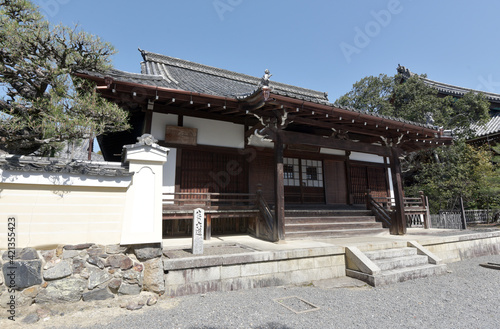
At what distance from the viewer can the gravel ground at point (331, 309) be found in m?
3.37

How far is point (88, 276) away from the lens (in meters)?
3.71

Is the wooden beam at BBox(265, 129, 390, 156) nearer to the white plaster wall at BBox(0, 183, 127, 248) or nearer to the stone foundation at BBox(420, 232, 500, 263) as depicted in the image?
the stone foundation at BBox(420, 232, 500, 263)

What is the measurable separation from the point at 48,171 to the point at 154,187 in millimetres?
1425

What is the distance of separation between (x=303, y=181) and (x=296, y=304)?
6.42 metres

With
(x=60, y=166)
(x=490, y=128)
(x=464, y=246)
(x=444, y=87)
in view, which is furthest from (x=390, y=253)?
(x=444, y=87)

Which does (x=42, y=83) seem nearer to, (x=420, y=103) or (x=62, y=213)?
(x=62, y=213)

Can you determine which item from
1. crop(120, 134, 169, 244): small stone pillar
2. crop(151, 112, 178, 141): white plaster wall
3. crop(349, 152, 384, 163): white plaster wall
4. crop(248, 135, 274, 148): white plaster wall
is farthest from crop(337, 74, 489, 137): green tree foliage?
crop(120, 134, 169, 244): small stone pillar

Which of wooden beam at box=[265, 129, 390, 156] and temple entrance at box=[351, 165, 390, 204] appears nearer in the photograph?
wooden beam at box=[265, 129, 390, 156]

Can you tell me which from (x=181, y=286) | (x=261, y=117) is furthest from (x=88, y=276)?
(x=261, y=117)

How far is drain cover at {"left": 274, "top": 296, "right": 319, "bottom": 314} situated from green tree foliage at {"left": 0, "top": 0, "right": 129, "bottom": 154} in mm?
4214

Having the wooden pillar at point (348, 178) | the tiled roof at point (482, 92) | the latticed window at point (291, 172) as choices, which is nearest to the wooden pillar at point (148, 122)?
the latticed window at point (291, 172)

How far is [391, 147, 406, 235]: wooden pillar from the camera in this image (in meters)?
8.14

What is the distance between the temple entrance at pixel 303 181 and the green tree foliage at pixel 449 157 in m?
6.85

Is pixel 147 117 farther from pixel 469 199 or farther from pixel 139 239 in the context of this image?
pixel 469 199
